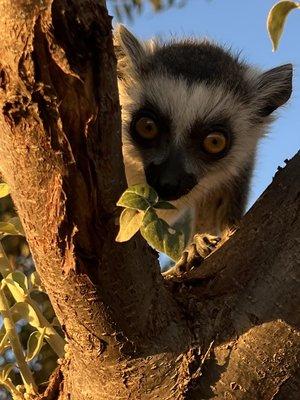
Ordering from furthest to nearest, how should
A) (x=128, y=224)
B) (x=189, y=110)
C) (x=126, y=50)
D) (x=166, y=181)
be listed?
(x=126, y=50)
(x=189, y=110)
(x=166, y=181)
(x=128, y=224)

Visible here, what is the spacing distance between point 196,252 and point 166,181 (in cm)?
50

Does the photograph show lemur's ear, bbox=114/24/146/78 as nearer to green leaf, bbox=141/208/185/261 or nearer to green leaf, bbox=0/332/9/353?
green leaf, bbox=0/332/9/353

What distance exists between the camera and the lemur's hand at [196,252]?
2.52m

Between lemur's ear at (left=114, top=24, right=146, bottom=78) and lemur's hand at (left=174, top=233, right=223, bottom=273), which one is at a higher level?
lemur's ear at (left=114, top=24, right=146, bottom=78)

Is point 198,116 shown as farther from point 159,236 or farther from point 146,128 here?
point 159,236

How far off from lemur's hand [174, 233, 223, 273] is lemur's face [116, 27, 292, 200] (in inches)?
12.0

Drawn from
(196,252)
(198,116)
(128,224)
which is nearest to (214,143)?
(198,116)

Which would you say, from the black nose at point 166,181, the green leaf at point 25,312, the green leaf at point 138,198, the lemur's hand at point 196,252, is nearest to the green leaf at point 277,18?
the green leaf at point 138,198

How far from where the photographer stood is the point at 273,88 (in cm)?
424

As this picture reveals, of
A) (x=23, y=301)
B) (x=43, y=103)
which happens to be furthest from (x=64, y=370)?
(x=43, y=103)

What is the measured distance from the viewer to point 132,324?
1.83m

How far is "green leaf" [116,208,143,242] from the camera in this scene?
1567 mm

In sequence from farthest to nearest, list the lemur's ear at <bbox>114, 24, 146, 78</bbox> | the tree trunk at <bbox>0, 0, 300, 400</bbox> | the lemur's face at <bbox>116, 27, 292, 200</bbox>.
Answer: the lemur's ear at <bbox>114, 24, 146, 78</bbox> < the lemur's face at <bbox>116, 27, 292, 200</bbox> < the tree trunk at <bbox>0, 0, 300, 400</bbox>

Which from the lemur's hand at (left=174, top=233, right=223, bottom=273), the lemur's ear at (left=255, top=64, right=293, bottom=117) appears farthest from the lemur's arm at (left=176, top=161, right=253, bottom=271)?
the lemur's hand at (left=174, top=233, right=223, bottom=273)
